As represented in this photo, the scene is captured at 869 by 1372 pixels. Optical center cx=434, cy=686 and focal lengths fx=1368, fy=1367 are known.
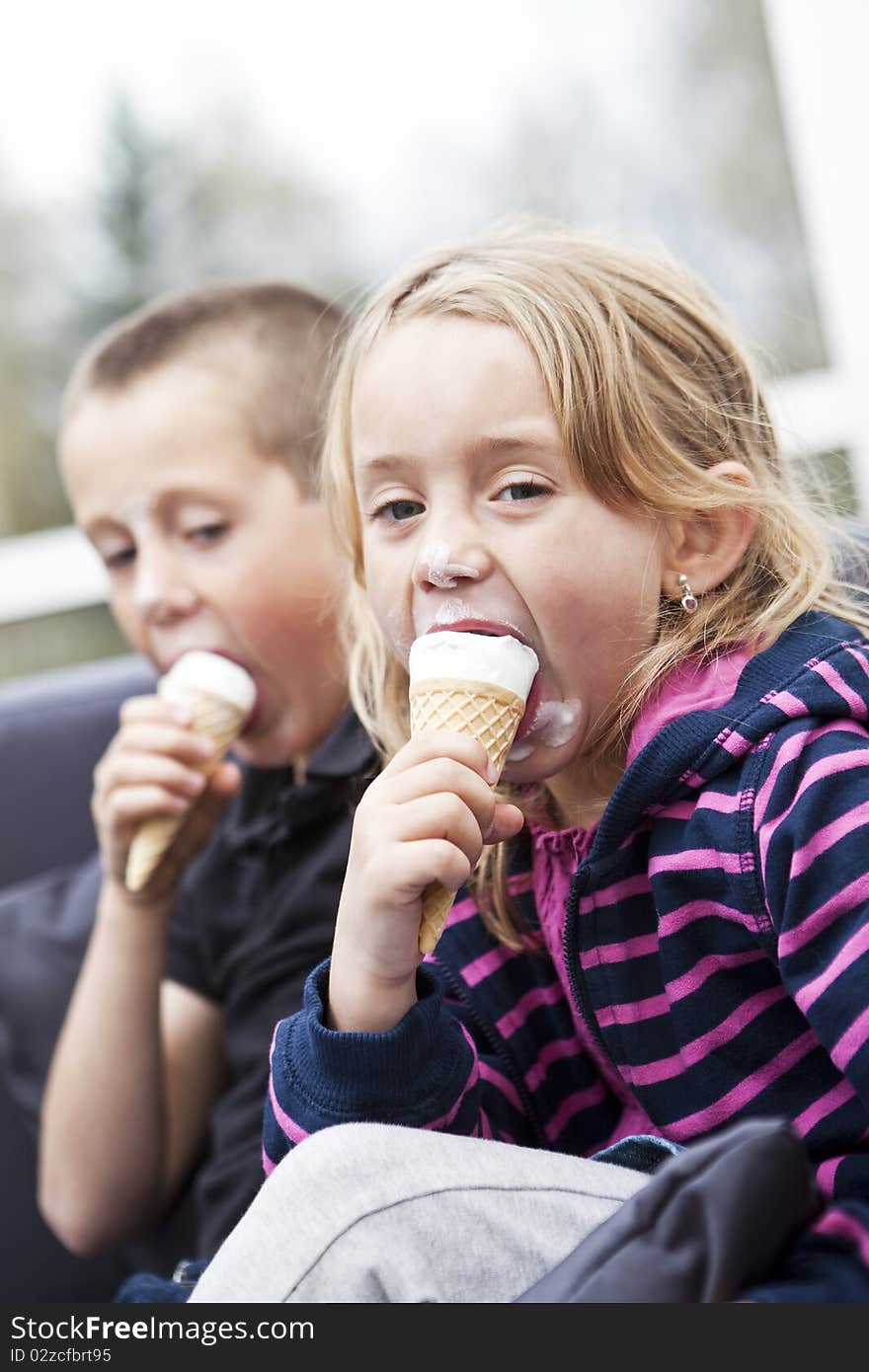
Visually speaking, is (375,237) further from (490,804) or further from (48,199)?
(490,804)

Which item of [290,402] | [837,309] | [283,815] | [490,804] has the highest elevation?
[290,402]

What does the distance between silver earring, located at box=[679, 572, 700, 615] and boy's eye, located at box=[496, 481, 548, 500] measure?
135mm

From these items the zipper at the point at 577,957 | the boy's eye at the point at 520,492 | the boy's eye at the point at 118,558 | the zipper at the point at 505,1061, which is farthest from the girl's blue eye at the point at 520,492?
the boy's eye at the point at 118,558

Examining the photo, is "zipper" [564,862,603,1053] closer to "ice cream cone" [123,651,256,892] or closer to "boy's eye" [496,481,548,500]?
"boy's eye" [496,481,548,500]

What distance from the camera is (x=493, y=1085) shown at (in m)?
1.06

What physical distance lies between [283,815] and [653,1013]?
0.51m

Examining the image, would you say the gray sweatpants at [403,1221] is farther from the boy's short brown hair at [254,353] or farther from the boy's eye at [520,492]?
the boy's short brown hair at [254,353]

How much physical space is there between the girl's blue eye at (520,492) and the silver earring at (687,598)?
5.3 inches

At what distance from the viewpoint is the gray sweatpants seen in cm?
79

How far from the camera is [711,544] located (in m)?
1.01

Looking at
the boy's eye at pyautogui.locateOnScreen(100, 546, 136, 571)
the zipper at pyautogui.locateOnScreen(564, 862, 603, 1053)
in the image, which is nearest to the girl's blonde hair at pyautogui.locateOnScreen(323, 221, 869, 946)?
the zipper at pyautogui.locateOnScreen(564, 862, 603, 1053)

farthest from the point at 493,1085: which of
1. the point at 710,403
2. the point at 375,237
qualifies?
the point at 375,237

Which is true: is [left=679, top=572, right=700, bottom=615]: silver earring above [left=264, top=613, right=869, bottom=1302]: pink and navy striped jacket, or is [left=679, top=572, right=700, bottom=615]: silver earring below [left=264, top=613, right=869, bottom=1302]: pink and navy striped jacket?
above

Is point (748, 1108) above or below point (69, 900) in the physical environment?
above
